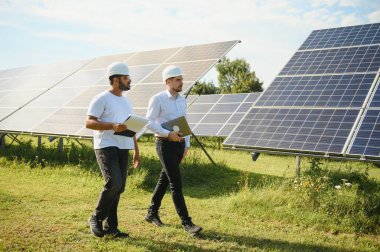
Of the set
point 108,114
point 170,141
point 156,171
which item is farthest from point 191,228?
point 156,171

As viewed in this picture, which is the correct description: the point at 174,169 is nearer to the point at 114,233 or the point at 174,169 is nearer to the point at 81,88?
the point at 114,233

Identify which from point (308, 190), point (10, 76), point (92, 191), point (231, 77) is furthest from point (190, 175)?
point (231, 77)

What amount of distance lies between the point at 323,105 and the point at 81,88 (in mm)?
7936

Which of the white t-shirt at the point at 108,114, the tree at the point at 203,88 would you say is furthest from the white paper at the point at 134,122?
the tree at the point at 203,88

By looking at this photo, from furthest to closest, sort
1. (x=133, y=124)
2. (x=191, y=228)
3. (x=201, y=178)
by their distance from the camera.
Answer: (x=201, y=178) → (x=191, y=228) → (x=133, y=124)

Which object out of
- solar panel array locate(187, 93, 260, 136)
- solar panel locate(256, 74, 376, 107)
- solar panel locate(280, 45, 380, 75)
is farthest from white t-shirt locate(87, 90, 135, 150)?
solar panel array locate(187, 93, 260, 136)

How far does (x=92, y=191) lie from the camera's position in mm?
7883

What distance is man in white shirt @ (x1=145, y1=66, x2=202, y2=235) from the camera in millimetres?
5172

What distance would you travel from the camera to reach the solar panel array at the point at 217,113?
678 inches

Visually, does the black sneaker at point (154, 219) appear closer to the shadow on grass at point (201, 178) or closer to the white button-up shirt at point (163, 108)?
the white button-up shirt at point (163, 108)

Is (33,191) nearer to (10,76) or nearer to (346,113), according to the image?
(346,113)

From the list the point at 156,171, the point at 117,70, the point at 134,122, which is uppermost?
the point at 117,70

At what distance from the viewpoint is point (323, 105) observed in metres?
8.48

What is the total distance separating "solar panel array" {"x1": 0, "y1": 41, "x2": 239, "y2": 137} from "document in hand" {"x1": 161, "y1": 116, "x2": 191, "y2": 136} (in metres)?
4.49
